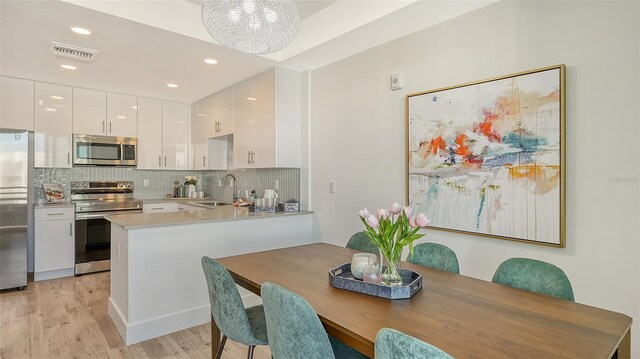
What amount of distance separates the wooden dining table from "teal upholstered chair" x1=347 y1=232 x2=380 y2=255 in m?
0.57

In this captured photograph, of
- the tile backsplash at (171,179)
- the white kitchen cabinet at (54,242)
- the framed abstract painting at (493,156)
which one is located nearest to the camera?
the framed abstract painting at (493,156)

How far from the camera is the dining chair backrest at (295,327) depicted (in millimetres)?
1169

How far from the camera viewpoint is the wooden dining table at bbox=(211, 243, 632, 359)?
3.32 feet

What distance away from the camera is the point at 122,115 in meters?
4.69

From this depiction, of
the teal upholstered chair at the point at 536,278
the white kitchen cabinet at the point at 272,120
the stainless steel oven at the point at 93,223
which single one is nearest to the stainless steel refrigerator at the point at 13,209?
the stainless steel oven at the point at 93,223

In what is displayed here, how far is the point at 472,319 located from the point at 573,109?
1.35 m

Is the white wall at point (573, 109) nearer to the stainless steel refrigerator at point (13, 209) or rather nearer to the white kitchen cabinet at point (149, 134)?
the white kitchen cabinet at point (149, 134)

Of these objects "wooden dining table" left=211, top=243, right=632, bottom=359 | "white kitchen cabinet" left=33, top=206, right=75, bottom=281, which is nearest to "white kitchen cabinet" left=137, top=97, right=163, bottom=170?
"white kitchen cabinet" left=33, top=206, right=75, bottom=281

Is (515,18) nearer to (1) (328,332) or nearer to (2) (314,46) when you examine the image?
(2) (314,46)

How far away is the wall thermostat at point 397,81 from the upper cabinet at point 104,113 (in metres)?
3.75

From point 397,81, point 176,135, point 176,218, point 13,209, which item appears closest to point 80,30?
point 176,218

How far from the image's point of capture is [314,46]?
2902mm

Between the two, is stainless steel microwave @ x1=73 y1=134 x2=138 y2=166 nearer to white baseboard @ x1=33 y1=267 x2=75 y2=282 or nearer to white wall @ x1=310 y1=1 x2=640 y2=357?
white baseboard @ x1=33 y1=267 x2=75 y2=282

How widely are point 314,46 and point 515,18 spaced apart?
4.86ft
